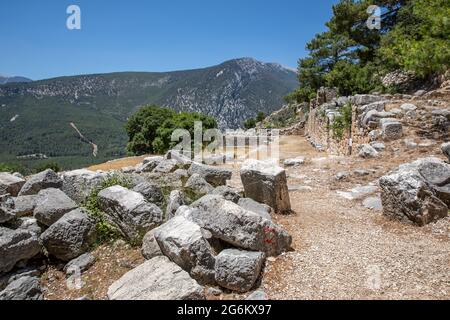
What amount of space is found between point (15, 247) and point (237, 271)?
369cm

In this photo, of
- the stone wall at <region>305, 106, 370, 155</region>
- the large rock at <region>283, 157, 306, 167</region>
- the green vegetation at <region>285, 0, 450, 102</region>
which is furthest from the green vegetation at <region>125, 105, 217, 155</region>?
the large rock at <region>283, 157, 306, 167</region>

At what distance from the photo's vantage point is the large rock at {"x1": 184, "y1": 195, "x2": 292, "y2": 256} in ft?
16.7

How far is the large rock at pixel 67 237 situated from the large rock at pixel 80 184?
4.85 feet

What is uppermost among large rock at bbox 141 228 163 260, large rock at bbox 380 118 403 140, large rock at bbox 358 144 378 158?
A: large rock at bbox 380 118 403 140

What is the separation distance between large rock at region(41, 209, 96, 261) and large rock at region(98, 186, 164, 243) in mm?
554

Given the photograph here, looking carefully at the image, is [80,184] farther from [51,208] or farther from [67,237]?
[67,237]

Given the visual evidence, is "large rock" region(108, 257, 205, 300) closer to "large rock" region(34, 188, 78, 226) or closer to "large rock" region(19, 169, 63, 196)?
"large rock" region(34, 188, 78, 226)

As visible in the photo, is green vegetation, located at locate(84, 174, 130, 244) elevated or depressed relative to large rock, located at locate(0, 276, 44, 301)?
elevated

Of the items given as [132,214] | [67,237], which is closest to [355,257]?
[132,214]

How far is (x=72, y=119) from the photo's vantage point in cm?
18512

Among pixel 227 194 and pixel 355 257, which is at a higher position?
pixel 227 194

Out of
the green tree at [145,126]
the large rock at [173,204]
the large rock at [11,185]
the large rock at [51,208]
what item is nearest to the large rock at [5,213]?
the large rock at [51,208]

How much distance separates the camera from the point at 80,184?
762 centimetres
